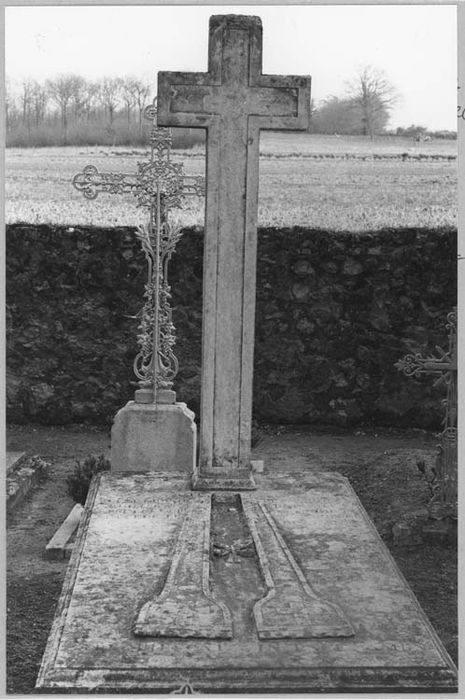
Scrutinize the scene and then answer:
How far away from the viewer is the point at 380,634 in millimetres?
3803

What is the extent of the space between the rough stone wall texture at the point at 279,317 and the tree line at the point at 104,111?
1.46m

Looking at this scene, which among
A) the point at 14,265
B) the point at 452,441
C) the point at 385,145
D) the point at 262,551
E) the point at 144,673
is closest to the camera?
the point at 144,673

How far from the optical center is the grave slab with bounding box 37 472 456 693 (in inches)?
138

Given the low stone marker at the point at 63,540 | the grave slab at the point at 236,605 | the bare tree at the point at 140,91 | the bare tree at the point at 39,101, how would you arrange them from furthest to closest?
the bare tree at the point at 39,101, the bare tree at the point at 140,91, the low stone marker at the point at 63,540, the grave slab at the point at 236,605

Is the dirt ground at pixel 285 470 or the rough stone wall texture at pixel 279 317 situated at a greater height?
the rough stone wall texture at pixel 279 317

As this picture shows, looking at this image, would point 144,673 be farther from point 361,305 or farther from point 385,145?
point 385,145

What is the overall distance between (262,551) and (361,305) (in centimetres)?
542

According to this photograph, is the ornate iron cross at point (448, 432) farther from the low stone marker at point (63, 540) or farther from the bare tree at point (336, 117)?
the bare tree at point (336, 117)

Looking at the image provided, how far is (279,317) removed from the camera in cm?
980

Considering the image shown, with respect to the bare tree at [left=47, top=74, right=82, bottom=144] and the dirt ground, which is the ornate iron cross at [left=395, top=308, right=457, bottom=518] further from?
the bare tree at [left=47, top=74, right=82, bottom=144]

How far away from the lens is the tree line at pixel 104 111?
32.9 ft

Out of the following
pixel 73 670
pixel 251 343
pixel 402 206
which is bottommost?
pixel 73 670

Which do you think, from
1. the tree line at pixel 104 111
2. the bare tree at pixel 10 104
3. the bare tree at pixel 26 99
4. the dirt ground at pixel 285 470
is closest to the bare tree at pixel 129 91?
the tree line at pixel 104 111

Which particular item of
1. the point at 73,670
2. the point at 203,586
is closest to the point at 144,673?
the point at 73,670
